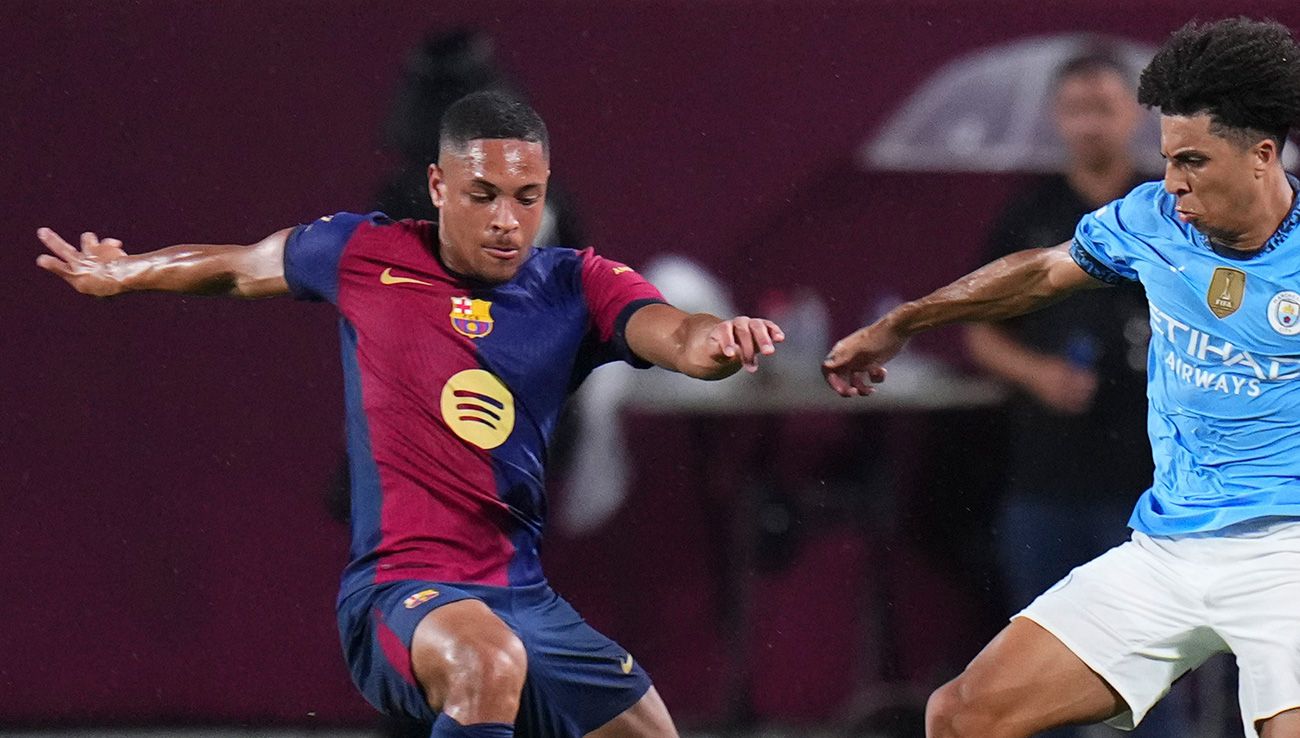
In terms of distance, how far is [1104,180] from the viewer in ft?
18.8

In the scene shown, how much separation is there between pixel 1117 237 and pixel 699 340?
1.00 metres

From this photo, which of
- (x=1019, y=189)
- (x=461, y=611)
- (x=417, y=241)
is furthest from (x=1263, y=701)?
(x=1019, y=189)

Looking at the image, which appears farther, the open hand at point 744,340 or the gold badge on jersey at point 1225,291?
the gold badge on jersey at point 1225,291

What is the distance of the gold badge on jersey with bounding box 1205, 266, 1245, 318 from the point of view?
3879mm

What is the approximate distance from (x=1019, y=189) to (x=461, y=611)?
2949 millimetres

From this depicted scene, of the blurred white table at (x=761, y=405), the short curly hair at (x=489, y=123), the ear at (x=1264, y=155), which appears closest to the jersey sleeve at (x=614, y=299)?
the short curly hair at (x=489, y=123)

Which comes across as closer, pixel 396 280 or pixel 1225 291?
pixel 1225 291

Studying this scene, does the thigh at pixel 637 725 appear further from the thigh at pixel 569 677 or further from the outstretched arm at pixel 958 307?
the outstretched arm at pixel 958 307

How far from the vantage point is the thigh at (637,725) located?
413cm

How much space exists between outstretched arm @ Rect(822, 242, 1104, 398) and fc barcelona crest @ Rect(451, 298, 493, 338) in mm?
781

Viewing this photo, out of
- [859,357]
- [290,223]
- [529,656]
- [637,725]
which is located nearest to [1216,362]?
[859,357]

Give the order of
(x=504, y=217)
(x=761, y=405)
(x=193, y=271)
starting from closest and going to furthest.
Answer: (x=504, y=217) < (x=193, y=271) < (x=761, y=405)

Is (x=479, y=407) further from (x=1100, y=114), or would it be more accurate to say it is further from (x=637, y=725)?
(x=1100, y=114)

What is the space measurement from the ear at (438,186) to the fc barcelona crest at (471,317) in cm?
25
